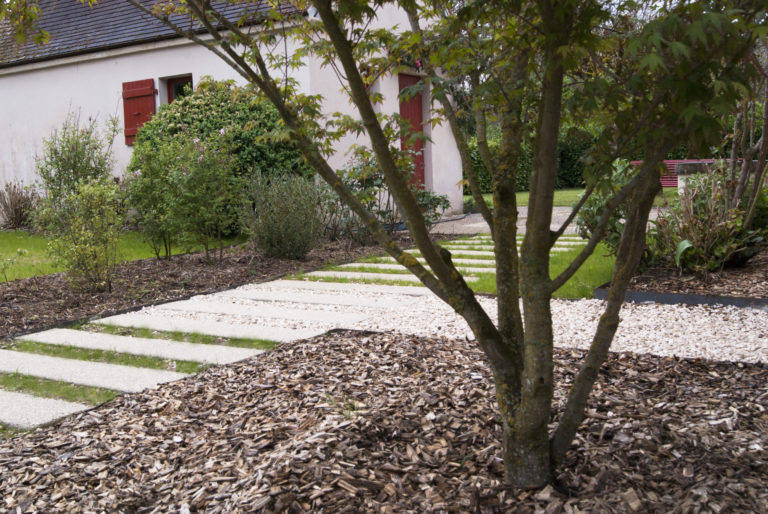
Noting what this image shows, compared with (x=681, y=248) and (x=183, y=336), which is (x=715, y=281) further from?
(x=183, y=336)

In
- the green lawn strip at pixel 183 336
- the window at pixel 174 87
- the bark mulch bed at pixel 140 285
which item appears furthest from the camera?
the window at pixel 174 87

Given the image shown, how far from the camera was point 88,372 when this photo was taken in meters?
3.80

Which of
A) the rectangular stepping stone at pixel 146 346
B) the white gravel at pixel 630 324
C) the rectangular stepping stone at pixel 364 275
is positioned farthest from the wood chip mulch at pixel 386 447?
the rectangular stepping stone at pixel 364 275

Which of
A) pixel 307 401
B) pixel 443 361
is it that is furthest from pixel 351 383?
pixel 443 361

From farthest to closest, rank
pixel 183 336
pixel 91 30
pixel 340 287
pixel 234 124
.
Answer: pixel 91 30
pixel 234 124
pixel 340 287
pixel 183 336

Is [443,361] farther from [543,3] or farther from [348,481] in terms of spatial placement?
[543,3]

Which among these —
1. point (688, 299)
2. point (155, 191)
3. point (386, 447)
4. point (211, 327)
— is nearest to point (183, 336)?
point (211, 327)

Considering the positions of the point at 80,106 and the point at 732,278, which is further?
the point at 80,106

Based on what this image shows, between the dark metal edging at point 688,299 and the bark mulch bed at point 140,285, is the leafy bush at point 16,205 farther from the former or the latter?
the dark metal edging at point 688,299

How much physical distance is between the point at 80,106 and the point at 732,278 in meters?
11.5

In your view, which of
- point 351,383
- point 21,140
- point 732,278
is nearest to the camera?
point 351,383

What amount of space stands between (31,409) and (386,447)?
1.86 meters

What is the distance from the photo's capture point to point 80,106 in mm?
12445

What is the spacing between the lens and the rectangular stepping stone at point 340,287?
233 inches
